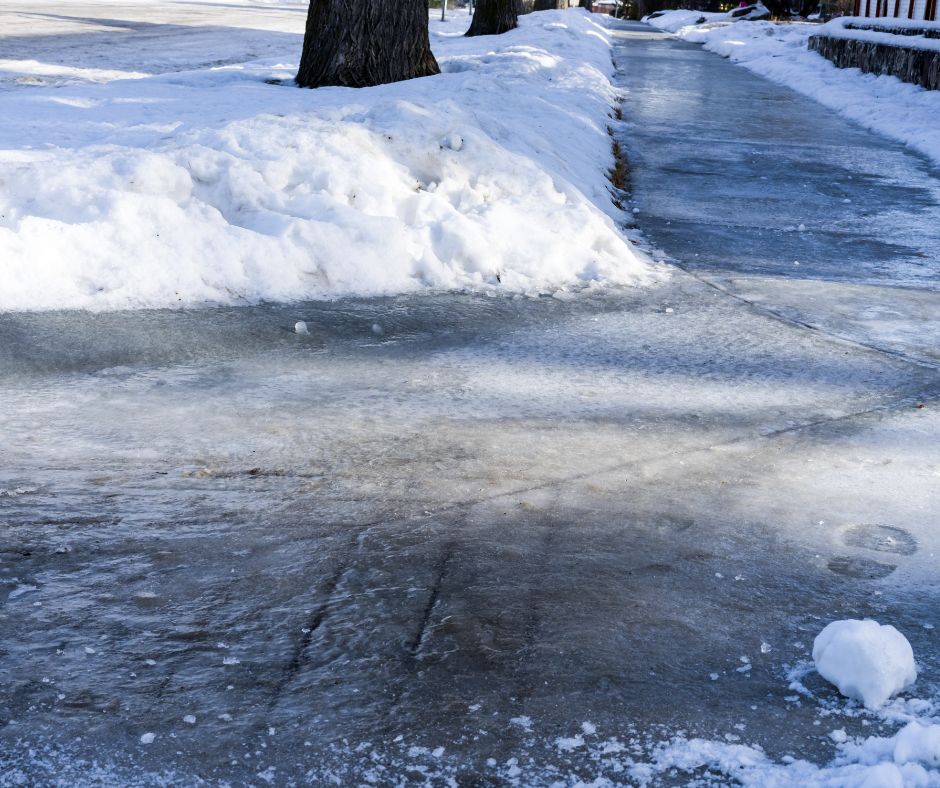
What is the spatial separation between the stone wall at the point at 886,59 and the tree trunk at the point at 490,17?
6.59m

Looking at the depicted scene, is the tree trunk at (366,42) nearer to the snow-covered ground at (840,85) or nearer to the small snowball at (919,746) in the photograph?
the snow-covered ground at (840,85)

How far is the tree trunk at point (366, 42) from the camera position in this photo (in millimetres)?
10844

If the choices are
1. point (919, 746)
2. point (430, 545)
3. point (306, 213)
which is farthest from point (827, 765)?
point (306, 213)

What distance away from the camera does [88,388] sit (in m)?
3.73

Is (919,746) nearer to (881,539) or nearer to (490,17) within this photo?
(881,539)

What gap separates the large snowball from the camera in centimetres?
217

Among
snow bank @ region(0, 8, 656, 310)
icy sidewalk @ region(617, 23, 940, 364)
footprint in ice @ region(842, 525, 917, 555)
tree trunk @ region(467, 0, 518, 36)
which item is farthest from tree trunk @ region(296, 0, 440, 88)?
tree trunk @ region(467, 0, 518, 36)

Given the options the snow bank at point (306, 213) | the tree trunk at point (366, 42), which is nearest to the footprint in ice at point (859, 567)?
the snow bank at point (306, 213)

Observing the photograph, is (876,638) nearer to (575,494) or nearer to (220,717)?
(575,494)

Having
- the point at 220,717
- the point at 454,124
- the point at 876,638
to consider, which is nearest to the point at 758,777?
the point at 876,638

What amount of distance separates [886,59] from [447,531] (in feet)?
55.2

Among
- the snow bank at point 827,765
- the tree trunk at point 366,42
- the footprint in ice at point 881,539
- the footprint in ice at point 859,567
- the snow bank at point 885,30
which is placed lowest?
the snow bank at point 827,765

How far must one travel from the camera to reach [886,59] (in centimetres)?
1716

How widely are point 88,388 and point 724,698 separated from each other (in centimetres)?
250
